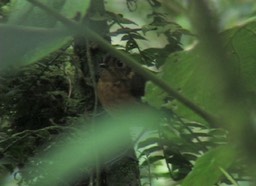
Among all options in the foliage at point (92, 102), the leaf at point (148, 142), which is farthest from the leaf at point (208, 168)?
the leaf at point (148, 142)

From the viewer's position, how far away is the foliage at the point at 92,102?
0.39 m

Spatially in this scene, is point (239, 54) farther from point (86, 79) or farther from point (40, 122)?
point (40, 122)

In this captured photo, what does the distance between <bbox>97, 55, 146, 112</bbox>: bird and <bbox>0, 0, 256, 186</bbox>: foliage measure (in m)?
0.03

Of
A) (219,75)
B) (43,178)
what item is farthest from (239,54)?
(43,178)

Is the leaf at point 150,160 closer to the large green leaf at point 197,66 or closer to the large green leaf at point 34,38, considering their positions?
the large green leaf at point 197,66

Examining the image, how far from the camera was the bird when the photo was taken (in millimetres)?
743

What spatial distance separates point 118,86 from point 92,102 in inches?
9.1

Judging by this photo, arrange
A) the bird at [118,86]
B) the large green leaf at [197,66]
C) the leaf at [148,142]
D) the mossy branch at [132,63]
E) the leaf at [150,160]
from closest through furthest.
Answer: the mossy branch at [132,63] < the large green leaf at [197,66] < the bird at [118,86] < the leaf at [148,142] < the leaf at [150,160]

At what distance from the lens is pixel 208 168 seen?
501mm

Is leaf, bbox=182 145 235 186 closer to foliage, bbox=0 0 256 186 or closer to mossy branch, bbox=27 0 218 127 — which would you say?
foliage, bbox=0 0 256 186

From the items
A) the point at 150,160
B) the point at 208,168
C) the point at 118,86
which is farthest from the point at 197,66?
the point at 150,160

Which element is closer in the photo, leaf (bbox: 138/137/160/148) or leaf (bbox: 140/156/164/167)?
leaf (bbox: 138/137/160/148)

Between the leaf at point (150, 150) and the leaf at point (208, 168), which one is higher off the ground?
the leaf at point (208, 168)

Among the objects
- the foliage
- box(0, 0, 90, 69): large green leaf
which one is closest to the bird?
the foliage
